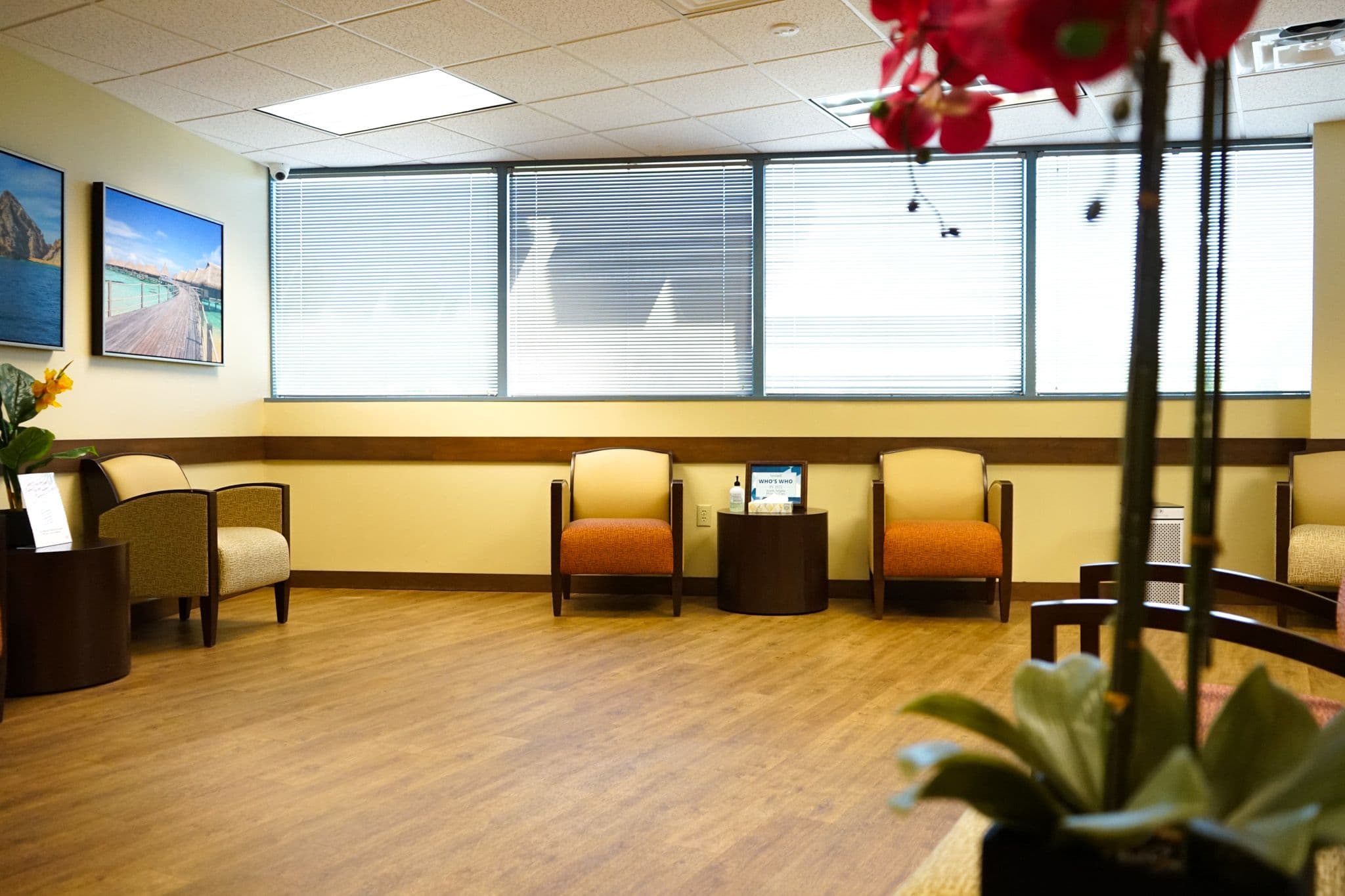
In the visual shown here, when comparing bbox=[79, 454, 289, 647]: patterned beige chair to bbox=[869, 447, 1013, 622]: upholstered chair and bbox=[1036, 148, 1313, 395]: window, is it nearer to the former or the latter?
bbox=[869, 447, 1013, 622]: upholstered chair

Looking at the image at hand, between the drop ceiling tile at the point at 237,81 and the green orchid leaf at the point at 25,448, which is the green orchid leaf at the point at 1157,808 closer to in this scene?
the green orchid leaf at the point at 25,448

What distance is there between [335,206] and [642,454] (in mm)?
2627

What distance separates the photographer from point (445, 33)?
4613mm

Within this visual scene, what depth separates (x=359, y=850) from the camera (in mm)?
2539

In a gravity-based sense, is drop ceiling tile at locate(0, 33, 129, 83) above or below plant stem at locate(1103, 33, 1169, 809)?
above

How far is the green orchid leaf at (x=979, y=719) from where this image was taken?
1.84 ft

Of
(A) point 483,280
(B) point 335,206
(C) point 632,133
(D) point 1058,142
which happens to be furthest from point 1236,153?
(B) point 335,206

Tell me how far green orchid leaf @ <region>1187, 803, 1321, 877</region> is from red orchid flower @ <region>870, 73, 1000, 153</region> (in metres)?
0.37

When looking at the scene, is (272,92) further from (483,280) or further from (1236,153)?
(1236,153)

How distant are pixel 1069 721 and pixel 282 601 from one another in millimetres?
5478

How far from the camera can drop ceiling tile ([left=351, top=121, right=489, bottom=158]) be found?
5.97m

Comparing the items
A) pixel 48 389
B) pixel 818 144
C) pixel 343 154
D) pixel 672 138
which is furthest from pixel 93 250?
pixel 818 144

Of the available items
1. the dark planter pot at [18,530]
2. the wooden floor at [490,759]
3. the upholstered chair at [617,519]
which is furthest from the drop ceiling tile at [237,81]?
the wooden floor at [490,759]

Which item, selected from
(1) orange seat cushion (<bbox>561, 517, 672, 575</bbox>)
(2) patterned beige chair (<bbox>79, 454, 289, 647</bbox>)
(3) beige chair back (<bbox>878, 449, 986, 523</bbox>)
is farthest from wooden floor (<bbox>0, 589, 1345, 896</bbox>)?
(3) beige chair back (<bbox>878, 449, 986, 523</bbox>)
